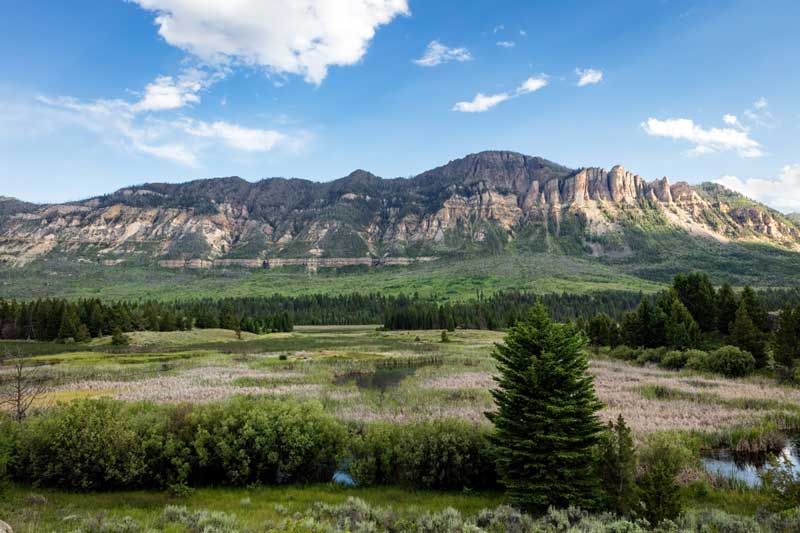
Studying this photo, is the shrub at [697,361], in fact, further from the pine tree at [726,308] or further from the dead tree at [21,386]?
the dead tree at [21,386]

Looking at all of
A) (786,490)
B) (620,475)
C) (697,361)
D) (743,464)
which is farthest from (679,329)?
(620,475)

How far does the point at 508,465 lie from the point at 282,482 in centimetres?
1112

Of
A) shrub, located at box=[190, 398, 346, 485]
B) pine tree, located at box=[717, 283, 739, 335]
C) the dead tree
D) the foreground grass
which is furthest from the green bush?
pine tree, located at box=[717, 283, 739, 335]

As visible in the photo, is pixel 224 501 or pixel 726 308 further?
pixel 726 308

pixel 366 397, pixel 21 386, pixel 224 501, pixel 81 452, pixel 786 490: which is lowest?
pixel 21 386

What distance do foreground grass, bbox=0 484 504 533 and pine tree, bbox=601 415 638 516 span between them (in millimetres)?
4272

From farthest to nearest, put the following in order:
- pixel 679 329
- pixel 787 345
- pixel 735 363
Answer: pixel 679 329
pixel 735 363
pixel 787 345

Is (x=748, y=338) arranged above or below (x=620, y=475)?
below

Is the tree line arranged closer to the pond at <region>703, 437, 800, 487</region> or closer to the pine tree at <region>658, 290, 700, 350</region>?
the pine tree at <region>658, 290, 700, 350</region>

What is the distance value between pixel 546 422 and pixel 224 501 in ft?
43.1

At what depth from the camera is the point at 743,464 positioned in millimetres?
22859

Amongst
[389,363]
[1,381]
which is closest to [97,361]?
[1,381]

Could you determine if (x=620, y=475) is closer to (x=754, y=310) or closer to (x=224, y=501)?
(x=224, y=501)

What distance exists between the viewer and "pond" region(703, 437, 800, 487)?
20.6m
